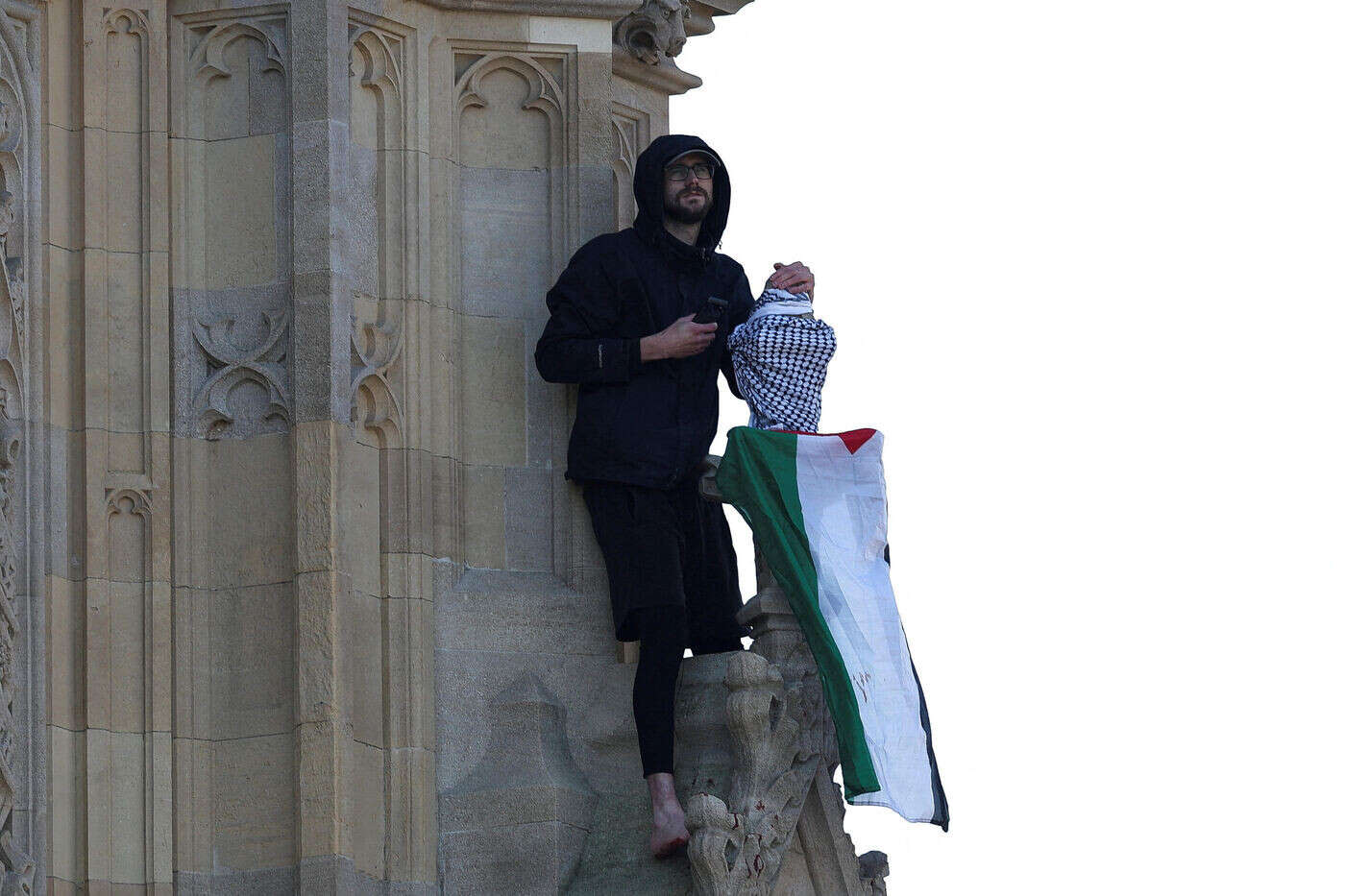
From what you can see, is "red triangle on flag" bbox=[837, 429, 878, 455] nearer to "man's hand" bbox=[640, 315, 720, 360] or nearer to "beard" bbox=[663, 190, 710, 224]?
"man's hand" bbox=[640, 315, 720, 360]

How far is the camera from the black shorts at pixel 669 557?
1717 centimetres

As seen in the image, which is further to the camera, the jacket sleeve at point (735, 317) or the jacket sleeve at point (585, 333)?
the jacket sleeve at point (735, 317)

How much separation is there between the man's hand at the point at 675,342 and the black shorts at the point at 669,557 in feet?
1.89

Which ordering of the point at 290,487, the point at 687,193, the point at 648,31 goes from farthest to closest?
the point at 648,31, the point at 687,193, the point at 290,487

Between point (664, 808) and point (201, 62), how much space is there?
12.2 feet

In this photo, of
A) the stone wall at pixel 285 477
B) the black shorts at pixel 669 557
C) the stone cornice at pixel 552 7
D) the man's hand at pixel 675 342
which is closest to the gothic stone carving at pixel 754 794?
the stone wall at pixel 285 477

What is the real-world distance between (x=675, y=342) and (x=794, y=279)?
1.99 ft

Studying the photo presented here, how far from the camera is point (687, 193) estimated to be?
17.5 metres

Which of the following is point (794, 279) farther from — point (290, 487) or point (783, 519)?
point (290, 487)

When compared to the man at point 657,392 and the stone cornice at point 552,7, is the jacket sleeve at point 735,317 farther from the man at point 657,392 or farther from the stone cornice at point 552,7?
the stone cornice at point 552,7

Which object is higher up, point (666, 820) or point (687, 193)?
point (687, 193)

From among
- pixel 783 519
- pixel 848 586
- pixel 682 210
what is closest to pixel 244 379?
pixel 682 210

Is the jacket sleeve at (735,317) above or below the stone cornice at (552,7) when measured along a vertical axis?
below

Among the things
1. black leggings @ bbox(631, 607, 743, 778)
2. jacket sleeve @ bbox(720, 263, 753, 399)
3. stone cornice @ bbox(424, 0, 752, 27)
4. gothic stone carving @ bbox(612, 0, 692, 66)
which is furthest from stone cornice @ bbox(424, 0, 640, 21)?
black leggings @ bbox(631, 607, 743, 778)
